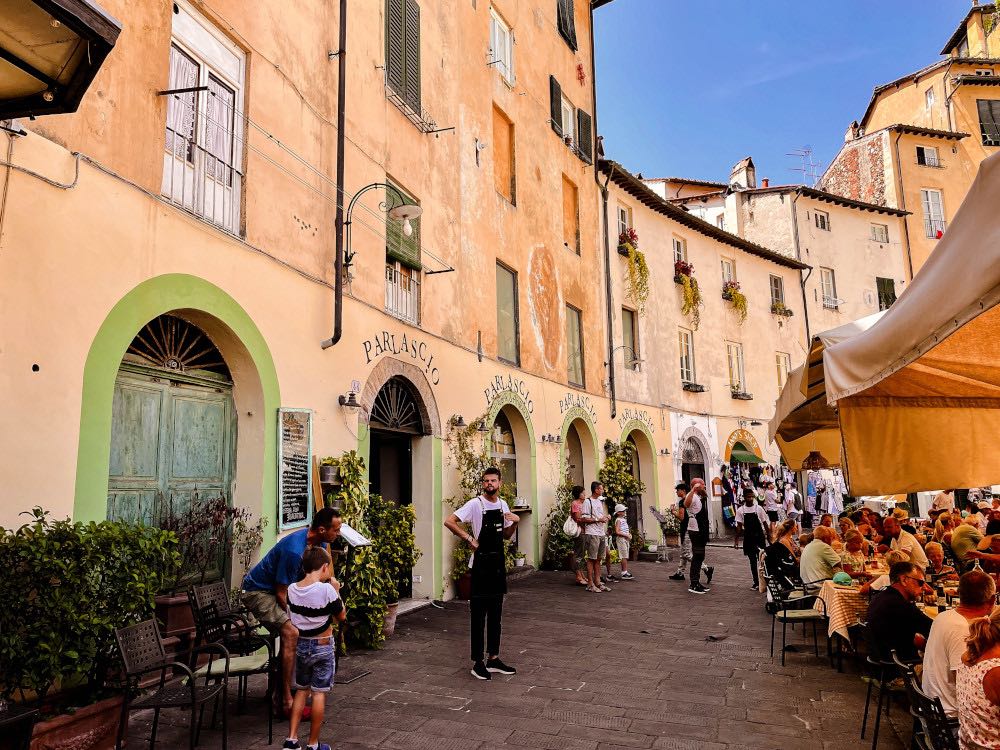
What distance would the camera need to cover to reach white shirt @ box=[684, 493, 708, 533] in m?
11.4

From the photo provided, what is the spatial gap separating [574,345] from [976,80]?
28.0 meters

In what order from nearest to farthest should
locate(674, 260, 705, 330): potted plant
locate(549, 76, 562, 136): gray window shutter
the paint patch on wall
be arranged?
1. the paint patch on wall
2. locate(549, 76, 562, 136): gray window shutter
3. locate(674, 260, 705, 330): potted plant

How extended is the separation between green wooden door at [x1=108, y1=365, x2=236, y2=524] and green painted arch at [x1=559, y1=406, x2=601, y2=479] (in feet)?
30.1

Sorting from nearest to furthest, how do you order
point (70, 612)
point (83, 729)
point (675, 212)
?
1. point (70, 612)
2. point (83, 729)
3. point (675, 212)

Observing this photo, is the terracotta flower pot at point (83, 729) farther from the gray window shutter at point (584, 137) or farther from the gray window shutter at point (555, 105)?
the gray window shutter at point (584, 137)

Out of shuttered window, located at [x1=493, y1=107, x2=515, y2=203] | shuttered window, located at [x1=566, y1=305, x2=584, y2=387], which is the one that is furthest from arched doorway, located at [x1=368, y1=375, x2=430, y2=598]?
shuttered window, located at [x1=566, y1=305, x2=584, y2=387]

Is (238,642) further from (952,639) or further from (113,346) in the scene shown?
(952,639)

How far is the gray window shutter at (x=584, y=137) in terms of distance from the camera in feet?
58.4

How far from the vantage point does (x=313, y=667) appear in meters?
4.55

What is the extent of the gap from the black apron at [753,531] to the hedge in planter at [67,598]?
9695mm

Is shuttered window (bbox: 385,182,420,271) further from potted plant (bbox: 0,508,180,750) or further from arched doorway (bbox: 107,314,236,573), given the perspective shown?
potted plant (bbox: 0,508,180,750)

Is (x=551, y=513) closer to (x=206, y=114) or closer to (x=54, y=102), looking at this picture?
(x=206, y=114)

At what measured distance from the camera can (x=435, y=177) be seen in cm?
1116

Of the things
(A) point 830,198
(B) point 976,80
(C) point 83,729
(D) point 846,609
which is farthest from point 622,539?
(B) point 976,80
